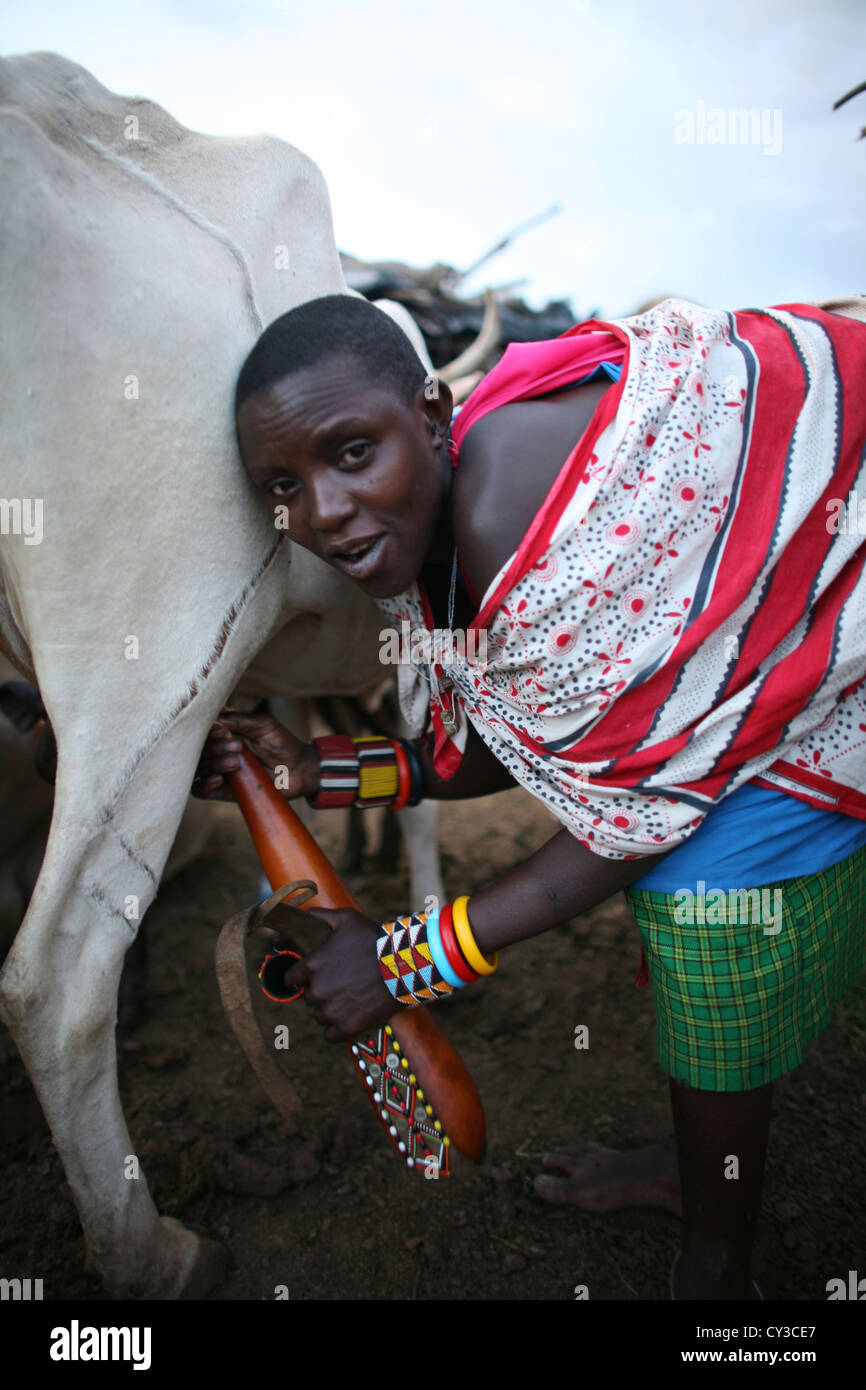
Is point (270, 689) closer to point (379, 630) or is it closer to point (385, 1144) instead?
point (379, 630)

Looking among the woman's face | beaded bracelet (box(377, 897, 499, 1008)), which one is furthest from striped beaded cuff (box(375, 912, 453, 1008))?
the woman's face

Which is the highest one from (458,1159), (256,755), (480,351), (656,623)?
(480,351)

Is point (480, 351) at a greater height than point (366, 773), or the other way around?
point (480, 351)

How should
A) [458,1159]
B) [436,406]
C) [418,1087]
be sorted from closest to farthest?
1. [436,406]
2. [418,1087]
3. [458,1159]

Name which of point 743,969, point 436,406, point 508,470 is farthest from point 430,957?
point 436,406

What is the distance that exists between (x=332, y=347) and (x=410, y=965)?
98 centimetres

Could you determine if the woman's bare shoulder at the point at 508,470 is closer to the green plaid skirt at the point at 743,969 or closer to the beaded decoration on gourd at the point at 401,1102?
the green plaid skirt at the point at 743,969

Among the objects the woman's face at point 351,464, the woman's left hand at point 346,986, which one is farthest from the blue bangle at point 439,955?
the woman's face at point 351,464

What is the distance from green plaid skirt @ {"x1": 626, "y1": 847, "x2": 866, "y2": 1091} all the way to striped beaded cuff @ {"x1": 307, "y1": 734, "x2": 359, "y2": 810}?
66 cm

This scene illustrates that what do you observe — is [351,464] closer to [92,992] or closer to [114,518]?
[114,518]

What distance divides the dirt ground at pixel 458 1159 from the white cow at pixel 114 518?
32 cm

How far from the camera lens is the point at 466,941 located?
4.75 ft

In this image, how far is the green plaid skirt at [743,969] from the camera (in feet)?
4.71

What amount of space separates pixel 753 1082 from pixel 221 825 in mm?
2823
